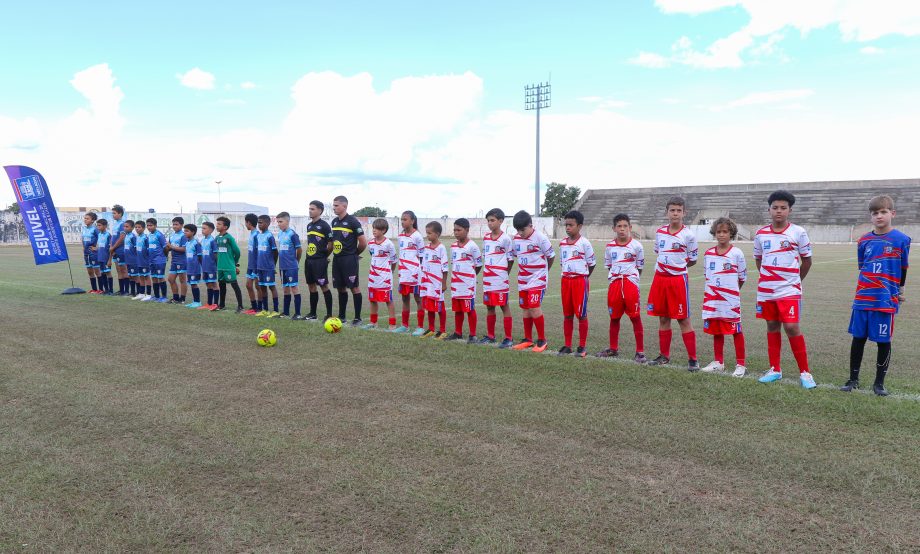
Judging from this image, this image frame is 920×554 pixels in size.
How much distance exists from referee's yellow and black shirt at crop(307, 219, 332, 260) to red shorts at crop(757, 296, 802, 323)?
6818 mm

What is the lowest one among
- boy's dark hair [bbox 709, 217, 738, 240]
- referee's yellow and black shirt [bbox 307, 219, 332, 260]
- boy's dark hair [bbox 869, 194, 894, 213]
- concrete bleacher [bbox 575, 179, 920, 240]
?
concrete bleacher [bbox 575, 179, 920, 240]

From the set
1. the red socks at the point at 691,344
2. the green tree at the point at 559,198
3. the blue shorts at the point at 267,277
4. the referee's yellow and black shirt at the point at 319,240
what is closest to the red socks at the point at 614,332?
the red socks at the point at 691,344

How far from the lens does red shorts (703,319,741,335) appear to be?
650 centimetres

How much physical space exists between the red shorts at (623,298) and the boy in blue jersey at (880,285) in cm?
223

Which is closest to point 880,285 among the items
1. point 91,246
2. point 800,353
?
point 800,353

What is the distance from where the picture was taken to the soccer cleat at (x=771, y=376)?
242 inches

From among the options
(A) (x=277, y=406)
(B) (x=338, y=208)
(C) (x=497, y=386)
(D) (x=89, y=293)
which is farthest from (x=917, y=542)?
(D) (x=89, y=293)

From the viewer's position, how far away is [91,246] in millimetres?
14461

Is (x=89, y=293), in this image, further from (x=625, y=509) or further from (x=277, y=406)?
(x=625, y=509)

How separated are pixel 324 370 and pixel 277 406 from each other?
139 cm

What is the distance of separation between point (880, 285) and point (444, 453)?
14.9 feet

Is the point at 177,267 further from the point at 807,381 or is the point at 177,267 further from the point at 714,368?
the point at 807,381

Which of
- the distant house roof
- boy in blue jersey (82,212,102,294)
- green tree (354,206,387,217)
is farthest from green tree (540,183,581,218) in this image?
boy in blue jersey (82,212,102,294)

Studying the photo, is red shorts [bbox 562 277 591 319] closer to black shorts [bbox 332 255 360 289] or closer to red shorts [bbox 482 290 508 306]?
red shorts [bbox 482 290 508 306]
